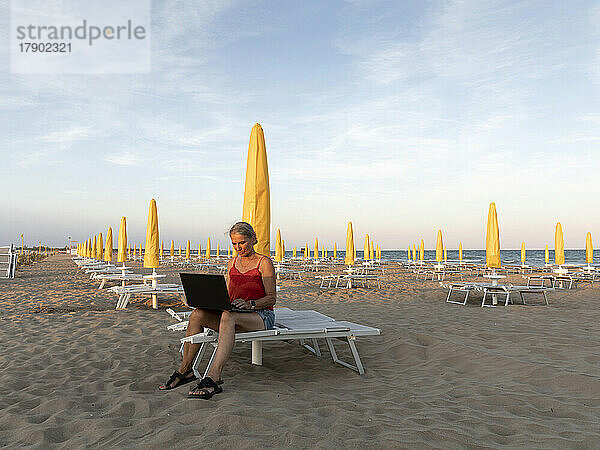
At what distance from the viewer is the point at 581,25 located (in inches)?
427

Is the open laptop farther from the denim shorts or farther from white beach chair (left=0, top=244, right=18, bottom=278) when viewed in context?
white beach chair (left=0, top=244, right=18, bottom=278)

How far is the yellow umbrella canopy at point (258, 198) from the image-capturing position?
471cm

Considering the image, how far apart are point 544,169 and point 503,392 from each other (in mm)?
18017

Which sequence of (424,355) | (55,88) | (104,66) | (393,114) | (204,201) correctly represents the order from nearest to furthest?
(424,355), (104,66), (55,88), (393,114), (204,201)

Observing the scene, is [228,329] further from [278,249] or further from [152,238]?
[278,249]

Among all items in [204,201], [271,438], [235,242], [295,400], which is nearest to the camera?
[271,438]

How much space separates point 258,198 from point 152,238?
4242mm

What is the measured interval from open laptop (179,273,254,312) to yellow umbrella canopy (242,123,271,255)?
1.37m

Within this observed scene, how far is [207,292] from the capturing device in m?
3.32

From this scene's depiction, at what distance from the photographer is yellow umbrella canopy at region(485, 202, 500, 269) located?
9367 mm

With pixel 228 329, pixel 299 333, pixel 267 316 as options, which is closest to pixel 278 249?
pixel 267 316

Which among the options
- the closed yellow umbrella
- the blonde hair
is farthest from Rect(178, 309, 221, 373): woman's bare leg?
the closed yellow umbrella

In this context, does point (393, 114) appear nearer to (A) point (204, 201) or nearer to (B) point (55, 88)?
(A) point (204, 201)

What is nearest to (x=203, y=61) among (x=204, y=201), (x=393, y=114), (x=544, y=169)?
(x=393, y=114)
